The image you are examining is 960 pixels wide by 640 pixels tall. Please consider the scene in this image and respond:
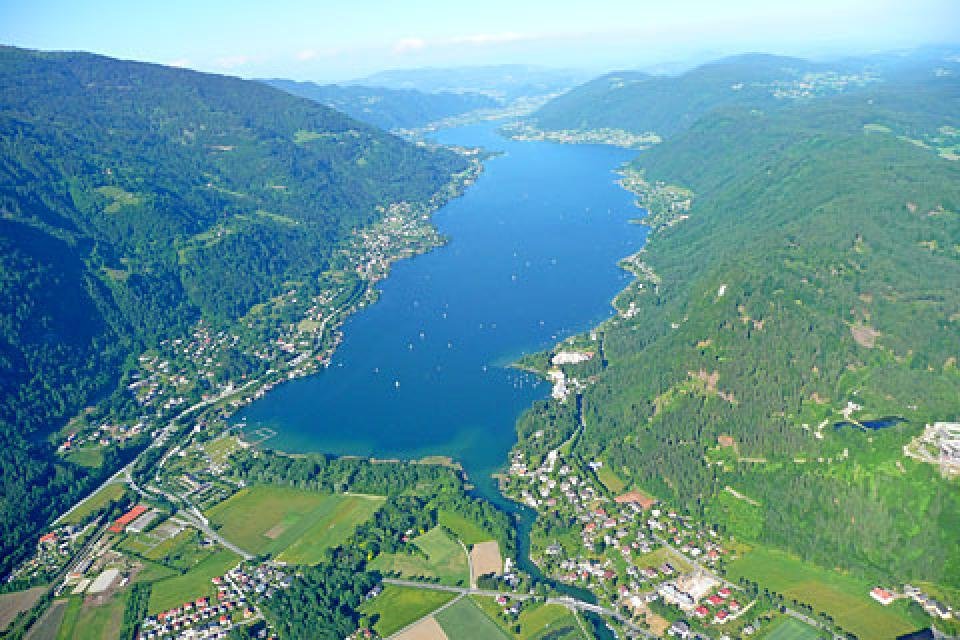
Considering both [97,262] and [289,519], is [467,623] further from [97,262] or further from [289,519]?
[97,262]

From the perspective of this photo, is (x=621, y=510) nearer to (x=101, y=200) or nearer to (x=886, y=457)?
(x=886, y=457)

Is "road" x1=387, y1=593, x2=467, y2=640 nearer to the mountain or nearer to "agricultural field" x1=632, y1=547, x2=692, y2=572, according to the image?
"agricultural field" x1=632, y1=547, x2=692, y2=572

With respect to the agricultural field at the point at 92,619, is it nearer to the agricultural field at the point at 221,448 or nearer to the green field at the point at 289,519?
the green field at the point at 289,519

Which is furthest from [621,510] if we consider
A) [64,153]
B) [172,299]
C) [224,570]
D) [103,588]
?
[64,153]

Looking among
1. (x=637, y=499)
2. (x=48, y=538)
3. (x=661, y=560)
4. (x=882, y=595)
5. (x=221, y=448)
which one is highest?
(x=221, y=448)

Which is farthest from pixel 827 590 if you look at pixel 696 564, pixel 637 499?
pixel 637 499

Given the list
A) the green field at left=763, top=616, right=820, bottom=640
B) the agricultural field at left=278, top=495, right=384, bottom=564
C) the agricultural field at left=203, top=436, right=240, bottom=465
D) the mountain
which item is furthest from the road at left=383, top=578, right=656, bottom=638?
the mountain
